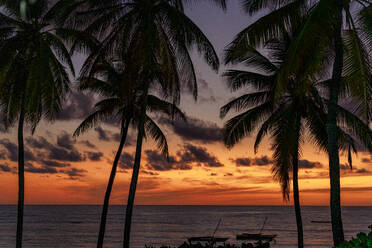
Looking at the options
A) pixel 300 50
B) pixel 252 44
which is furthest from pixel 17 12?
pixel 300 50

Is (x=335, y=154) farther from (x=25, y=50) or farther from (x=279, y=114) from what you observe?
(x=25, y=50)

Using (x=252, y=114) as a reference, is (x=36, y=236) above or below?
below

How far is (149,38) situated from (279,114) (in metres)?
7.86

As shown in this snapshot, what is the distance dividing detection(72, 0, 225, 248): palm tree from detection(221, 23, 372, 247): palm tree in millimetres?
2968

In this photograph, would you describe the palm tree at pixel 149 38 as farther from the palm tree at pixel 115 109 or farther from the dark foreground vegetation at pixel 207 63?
the palm tree at pixel 115 109

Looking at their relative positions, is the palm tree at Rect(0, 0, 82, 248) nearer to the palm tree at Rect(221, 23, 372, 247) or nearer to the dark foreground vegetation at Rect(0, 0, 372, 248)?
the dark foreground vegetation at Rect(0, 0, 372, 248)

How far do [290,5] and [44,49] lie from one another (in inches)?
354

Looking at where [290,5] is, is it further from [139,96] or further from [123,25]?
[139,96]

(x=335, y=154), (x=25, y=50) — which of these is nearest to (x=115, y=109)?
(x=25, y=50)

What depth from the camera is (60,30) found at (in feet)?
62.3

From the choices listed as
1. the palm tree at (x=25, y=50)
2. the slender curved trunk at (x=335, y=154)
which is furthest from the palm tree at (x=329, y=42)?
the palm tree at (x=25, y=50)

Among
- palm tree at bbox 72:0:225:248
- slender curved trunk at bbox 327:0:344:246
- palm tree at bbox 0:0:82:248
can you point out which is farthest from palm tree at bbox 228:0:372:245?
palm tree at bbox 0:0:82:248

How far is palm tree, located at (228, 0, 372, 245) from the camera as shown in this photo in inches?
480

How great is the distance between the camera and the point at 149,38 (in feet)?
57.6
